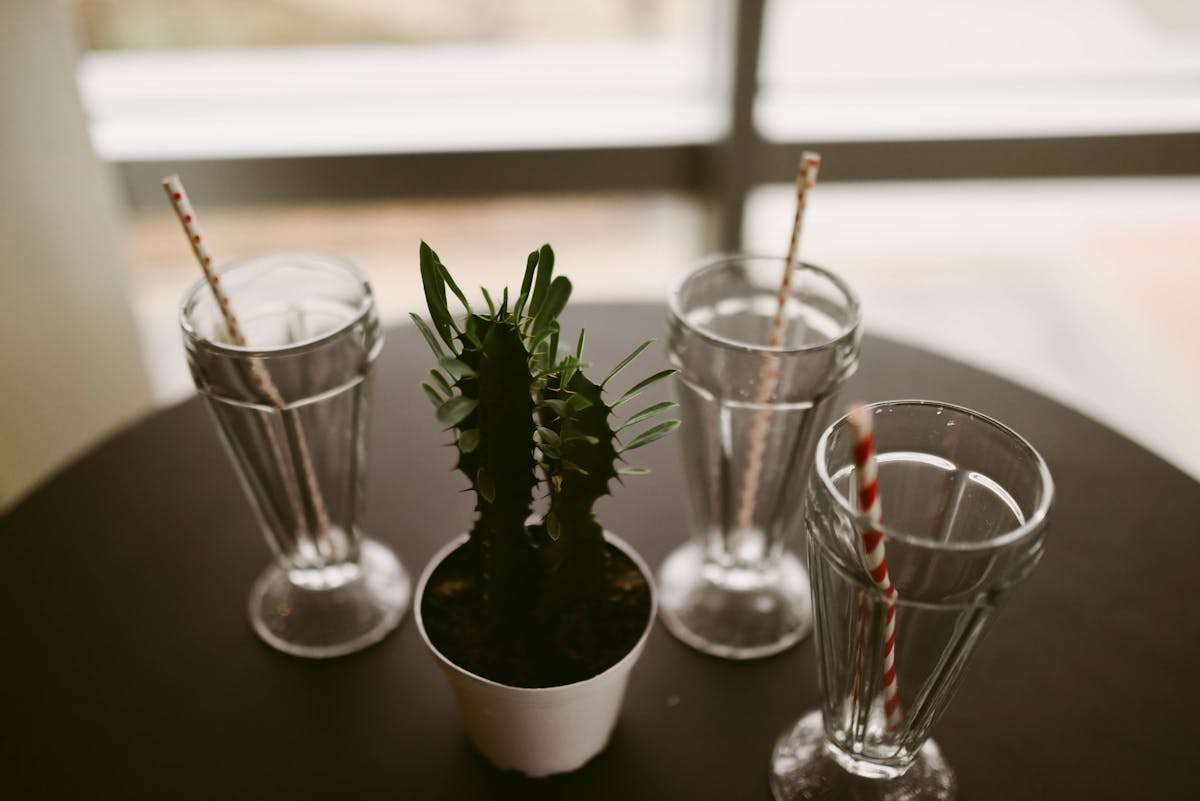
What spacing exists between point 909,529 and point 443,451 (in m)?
0.44

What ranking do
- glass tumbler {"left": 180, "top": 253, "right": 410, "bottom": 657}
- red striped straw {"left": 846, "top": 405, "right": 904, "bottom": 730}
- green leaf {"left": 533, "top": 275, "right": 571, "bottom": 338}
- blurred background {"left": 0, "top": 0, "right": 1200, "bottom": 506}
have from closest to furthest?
red striped straw {"left": 846, "top": 405, "right": 904, "bottom": 730} → green leaf {"left": 533, "top": 275, "right": 571, "bottom": 338} → glass tumbler {"left": 180, "top": 253, "right": 410, "bottom": 657} → blurred background {"left": 0, "top": 0, "right": 1200, "bottom": 506}

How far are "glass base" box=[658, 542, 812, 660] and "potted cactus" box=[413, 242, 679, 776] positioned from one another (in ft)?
0.39

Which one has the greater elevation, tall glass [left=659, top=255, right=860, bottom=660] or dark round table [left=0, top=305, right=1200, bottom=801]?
tall glass [left=659, top=255, right=860, bottom=660]

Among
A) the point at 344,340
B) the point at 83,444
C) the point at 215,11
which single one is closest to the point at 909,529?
the point at 344,340

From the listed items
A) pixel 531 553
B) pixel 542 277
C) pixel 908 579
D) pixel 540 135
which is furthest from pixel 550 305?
pixel 540 135

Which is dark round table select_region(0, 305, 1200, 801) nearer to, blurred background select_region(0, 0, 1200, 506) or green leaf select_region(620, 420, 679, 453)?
green leaf select_region(620, 420, 679, 453)

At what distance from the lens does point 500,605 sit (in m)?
0.69

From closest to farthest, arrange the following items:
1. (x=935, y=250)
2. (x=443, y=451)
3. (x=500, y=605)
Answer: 1. (x=500, y=605)
2. (x=443, y=451)
3. (x=935, y=250)

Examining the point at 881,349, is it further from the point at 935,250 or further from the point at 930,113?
the point at 935,250

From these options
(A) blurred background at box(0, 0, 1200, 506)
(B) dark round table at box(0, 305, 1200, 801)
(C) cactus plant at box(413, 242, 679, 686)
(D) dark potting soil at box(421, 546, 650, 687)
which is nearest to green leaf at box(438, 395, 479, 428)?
(C) cactus plant at box(413, 242, 679, 686)

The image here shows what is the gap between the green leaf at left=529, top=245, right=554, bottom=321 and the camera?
0.63 m

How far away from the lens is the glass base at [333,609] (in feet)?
2.70

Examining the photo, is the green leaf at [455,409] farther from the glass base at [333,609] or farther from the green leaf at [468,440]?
the glass base at [333,609]

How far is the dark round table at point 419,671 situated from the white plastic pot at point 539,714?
2 cm
